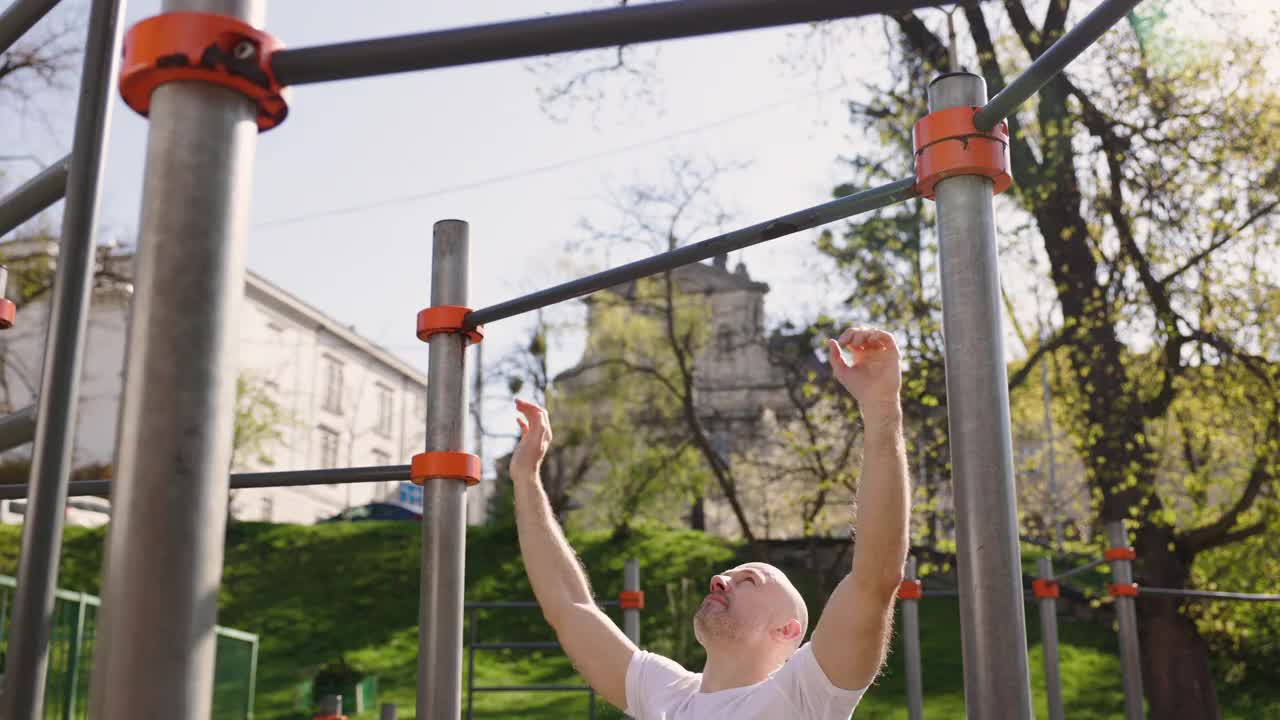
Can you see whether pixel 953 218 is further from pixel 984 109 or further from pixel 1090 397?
pixel 1090 397

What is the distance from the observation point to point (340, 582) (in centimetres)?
1981

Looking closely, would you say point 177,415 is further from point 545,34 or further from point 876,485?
point 876,485

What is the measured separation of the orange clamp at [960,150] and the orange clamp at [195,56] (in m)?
0.99

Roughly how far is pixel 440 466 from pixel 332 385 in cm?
3051

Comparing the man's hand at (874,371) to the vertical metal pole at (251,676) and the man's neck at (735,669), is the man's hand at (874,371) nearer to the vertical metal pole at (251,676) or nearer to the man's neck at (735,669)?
the man's neck at (735,669)

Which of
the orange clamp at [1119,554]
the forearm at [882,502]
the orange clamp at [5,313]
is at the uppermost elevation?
the orange clamp at [5,313]

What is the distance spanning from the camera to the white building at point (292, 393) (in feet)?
84.8

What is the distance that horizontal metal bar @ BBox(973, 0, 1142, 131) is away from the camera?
1405 millimetres

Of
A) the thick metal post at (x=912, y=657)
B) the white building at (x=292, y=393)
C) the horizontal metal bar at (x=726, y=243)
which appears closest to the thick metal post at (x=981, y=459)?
the horizontal metal bar at (x=726, y=243)

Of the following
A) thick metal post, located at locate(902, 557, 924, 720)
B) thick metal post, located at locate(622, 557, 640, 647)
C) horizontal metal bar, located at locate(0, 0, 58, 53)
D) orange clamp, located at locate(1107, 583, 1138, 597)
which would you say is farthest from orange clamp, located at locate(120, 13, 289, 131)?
orange clamp, located at locate(1107, 583, 1138, 597)

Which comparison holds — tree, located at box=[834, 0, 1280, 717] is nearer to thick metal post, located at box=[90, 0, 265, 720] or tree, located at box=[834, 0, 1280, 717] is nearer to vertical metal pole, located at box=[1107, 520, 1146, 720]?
vertical metal pole, located at box=[1107, 520, 1146, 720]

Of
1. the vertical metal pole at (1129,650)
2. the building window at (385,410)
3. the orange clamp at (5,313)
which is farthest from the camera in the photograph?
the building window at (385,410)

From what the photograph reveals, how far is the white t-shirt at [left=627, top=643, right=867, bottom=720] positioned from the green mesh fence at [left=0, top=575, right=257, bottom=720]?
5.06m

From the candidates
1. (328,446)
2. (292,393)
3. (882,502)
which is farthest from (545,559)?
(328,446)
